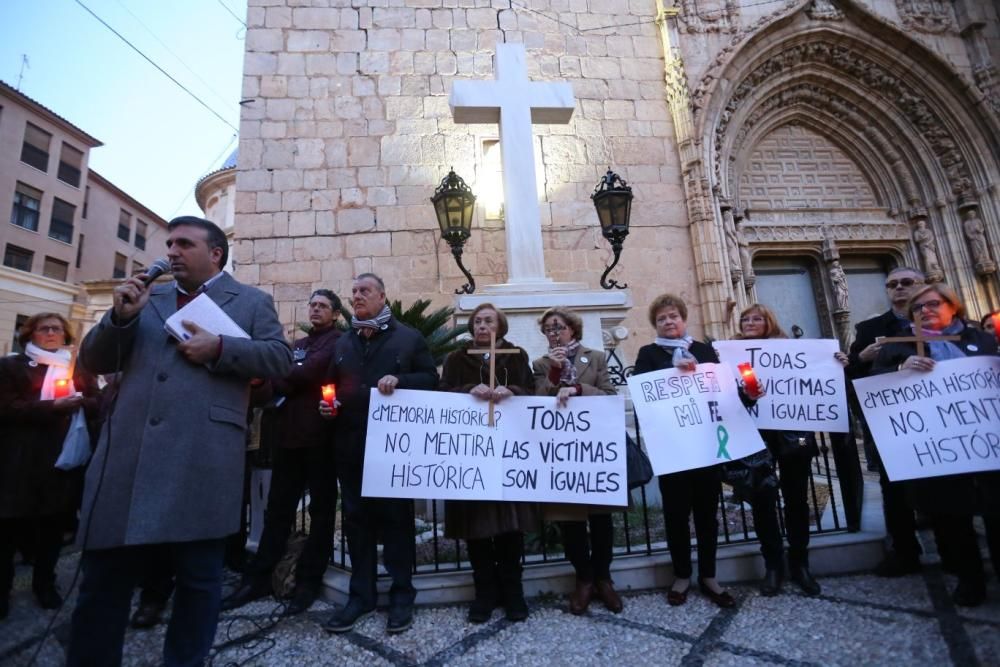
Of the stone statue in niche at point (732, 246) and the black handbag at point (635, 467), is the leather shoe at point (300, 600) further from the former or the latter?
the stone statue in niche at point (732, 246)

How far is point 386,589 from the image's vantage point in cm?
278

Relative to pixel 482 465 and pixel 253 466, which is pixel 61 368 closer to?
pixel 253 466

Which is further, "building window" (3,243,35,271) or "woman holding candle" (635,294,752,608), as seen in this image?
"building window" (3,243,35,271)

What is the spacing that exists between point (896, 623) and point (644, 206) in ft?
21.5

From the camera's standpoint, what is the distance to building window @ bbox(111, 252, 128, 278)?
1103 inches

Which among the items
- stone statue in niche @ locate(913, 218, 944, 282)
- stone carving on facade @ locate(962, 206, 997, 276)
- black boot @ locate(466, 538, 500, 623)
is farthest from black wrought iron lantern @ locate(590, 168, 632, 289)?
stone carving on facade @ locate(962, 206, 997, 276)

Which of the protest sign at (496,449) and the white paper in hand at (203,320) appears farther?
the protest sign at (496,449)

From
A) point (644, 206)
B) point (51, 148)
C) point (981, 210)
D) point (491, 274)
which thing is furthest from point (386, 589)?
point (51, 148)

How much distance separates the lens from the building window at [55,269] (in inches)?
882

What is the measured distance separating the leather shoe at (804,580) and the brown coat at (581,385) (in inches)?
44.3

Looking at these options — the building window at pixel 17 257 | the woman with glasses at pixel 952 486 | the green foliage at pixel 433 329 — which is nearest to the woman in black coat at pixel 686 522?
the woman with glasses at pixel 952 486

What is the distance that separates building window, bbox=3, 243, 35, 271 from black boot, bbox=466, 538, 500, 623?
91.1ft

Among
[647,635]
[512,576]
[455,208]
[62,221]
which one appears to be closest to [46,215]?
[62,221]

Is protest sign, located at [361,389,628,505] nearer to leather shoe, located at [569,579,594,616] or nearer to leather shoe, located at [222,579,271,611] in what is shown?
leather shoe, located at [569,579,594,616]
